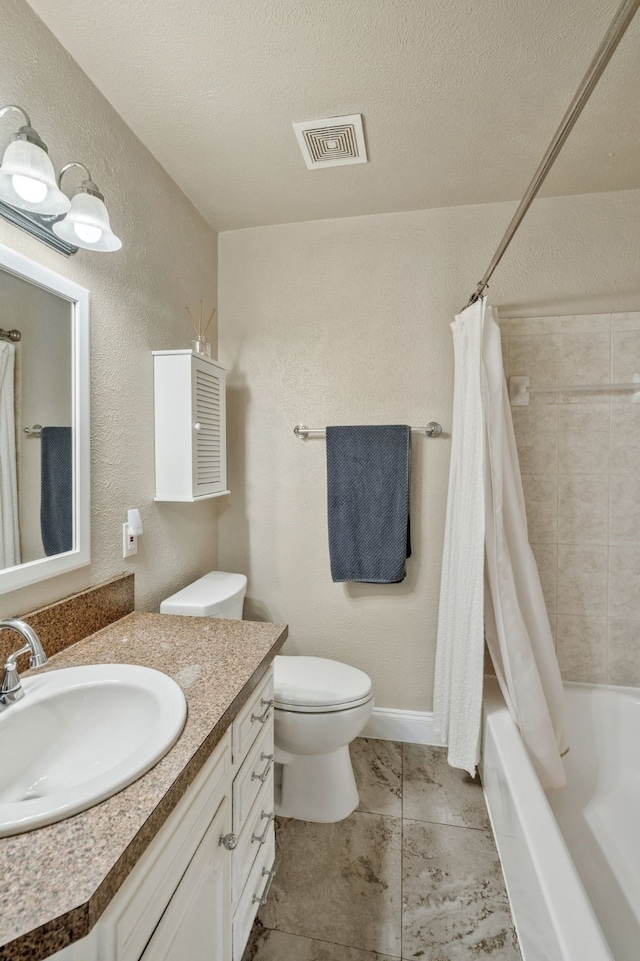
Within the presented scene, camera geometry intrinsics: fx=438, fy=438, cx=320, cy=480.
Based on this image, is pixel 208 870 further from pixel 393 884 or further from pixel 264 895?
pixel 393 884

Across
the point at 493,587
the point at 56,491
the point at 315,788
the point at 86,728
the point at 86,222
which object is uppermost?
the point at 86,222

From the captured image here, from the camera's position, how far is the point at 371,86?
1.28m

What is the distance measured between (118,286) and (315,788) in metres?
1.84

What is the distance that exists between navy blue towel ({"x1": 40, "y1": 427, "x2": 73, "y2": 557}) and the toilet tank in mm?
452

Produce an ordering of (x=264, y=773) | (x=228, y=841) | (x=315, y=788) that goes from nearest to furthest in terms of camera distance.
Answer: (x=228, y=841), (x=264, y=773), (x=315, y=788)

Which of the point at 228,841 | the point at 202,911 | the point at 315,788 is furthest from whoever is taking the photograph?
the point at 315,788

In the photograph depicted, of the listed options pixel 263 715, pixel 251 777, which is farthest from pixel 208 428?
pixel 251 777

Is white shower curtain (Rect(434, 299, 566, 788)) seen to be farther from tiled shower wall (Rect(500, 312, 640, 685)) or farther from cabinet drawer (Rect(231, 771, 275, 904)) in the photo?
cabinet drawer (Rect(231, 771, 275, 904))

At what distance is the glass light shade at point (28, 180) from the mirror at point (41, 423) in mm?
109

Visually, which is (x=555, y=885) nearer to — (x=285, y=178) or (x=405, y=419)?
(x=405, y=419)

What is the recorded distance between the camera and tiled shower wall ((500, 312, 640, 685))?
1.79 meters

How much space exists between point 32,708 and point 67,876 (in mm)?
420

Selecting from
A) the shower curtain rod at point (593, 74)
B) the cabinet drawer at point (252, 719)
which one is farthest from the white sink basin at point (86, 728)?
the shower curtain rod at point (593, 74)

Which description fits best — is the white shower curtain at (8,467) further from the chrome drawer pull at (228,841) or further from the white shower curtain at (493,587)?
the white shower curtain at (493,587)
